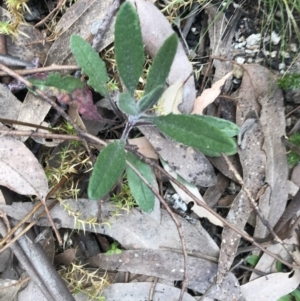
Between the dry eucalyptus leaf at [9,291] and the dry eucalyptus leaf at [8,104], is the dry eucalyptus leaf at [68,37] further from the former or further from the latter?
the dry eucalyptus leaf at [9,291]

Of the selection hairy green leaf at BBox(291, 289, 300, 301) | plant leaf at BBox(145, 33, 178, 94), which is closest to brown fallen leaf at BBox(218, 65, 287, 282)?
hairy green leaf at BBox(291, 289, 300, 301)

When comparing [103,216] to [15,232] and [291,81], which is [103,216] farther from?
[291,81]

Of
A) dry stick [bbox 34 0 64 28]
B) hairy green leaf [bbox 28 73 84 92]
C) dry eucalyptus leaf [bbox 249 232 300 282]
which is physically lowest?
dry eucalyptus leaf [bbox 249 232 300 282]

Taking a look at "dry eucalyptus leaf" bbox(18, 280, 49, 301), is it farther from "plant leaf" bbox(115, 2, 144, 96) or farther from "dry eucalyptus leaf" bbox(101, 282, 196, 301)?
"plant leaf" bbox(115, 2, 144, 96)

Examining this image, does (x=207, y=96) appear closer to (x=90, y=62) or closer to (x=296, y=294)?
(x=90, y=62)

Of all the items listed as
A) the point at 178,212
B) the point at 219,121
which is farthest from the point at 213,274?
the point at 219,121

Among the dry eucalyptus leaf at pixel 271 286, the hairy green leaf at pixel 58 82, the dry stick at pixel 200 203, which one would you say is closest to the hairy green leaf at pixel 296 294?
the dry eucalyptus leaf at pixel 271 286
